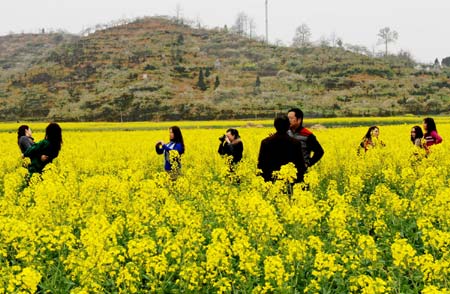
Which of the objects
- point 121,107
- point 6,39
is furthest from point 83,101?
point 6,39

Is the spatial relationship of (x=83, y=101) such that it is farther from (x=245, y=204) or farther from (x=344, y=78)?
(x=245, y=204)

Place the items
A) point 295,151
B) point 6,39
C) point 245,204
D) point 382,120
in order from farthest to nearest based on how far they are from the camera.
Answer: point 6,39 → point 382,120 → point 295,151 → point 245,204

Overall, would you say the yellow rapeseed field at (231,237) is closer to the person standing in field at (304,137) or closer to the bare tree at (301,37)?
the person standing in field at (304,137)

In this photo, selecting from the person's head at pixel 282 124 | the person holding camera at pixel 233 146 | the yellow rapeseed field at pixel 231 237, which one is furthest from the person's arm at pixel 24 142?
the person's head at pixel 282 124

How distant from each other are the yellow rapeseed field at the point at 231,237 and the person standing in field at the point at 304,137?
0.50 meters

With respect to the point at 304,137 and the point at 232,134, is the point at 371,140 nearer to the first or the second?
the point at 232,134

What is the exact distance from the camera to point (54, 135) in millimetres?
8953

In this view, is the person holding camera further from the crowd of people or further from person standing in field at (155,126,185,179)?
person standing in field at (155,126,185,179)

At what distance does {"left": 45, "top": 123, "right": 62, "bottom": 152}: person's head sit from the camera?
8.88 meters

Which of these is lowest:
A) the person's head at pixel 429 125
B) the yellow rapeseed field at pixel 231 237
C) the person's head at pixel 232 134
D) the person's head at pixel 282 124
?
the yellow rapeseed field at pixel 231 237

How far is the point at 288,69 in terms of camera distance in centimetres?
9338

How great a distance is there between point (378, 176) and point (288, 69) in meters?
85.2

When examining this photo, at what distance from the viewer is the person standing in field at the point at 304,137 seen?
287 inches

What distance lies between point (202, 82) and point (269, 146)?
76.5 meters
